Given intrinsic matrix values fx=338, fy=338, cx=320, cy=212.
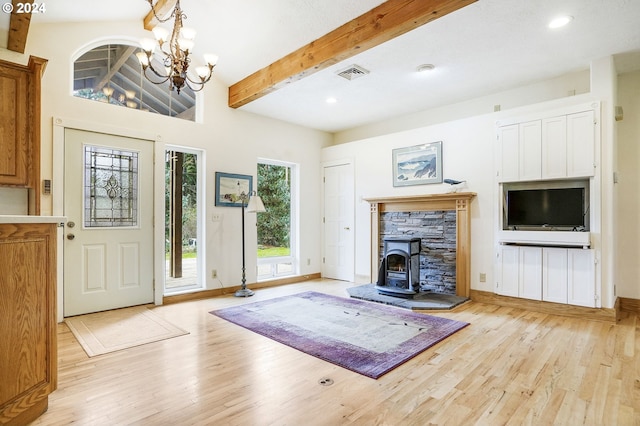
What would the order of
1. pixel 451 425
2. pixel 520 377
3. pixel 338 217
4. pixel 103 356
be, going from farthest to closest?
pixel 338 217
pixel 103 356
pixel 520 377
pixel 451 425

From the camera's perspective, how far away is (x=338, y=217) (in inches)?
249

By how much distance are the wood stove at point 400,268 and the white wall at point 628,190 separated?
2.35 meters

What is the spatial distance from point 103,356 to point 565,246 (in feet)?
15.7

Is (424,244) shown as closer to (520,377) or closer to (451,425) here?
(520,377)

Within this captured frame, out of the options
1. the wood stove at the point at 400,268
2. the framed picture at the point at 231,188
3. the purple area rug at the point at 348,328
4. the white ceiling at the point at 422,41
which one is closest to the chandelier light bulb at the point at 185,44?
the white ceiling at the point at 422,41

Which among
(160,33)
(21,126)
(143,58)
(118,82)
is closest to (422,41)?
(160,33)

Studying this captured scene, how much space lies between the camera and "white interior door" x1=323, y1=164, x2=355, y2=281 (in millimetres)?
6117

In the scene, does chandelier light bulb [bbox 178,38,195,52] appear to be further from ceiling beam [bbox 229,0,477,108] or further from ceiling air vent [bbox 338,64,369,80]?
ceiling air vent [bbox 338,64,369,80]

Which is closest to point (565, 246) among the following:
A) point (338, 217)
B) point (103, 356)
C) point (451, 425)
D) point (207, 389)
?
point (451, 425)

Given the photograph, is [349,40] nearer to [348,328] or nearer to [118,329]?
[348,328]

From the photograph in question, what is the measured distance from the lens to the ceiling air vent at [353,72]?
13.7ft

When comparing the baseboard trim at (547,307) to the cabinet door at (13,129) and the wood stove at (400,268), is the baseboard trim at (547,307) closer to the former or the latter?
the wood stove at (400,268)

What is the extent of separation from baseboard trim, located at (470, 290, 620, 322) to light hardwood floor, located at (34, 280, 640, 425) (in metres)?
0.36

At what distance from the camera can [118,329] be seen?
343cm
